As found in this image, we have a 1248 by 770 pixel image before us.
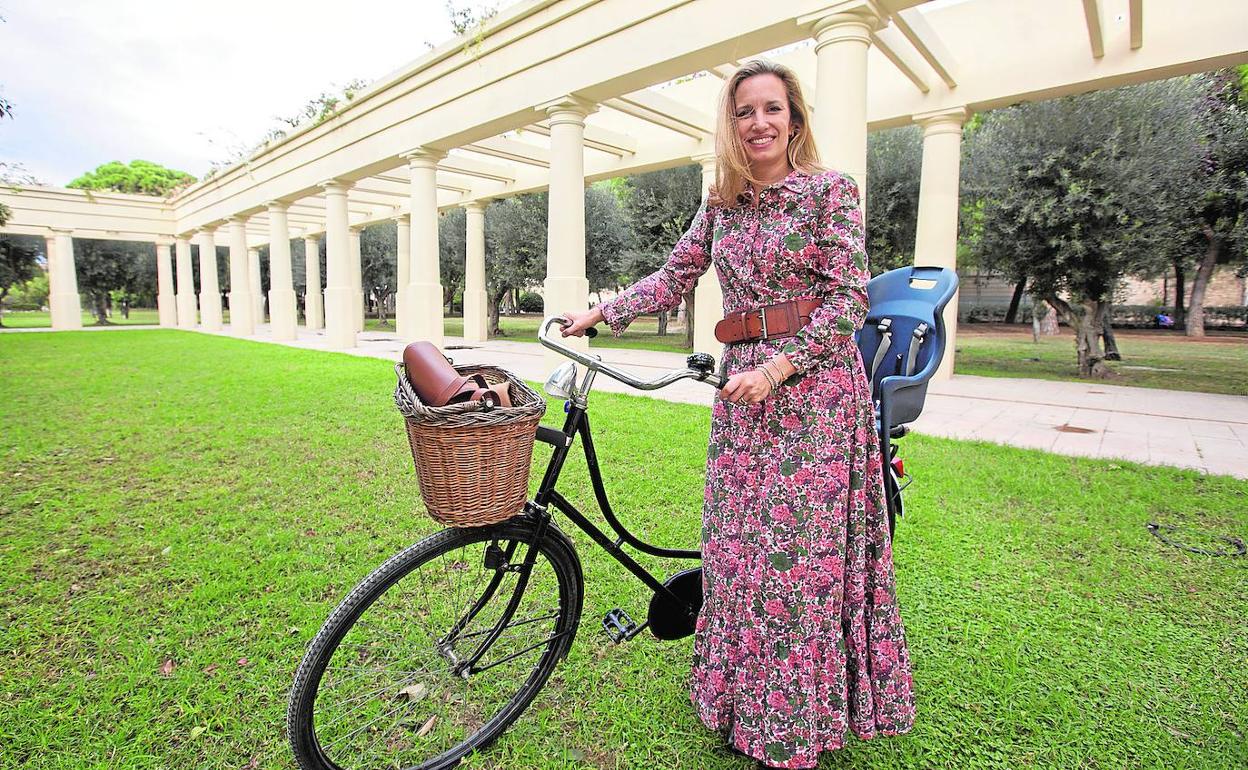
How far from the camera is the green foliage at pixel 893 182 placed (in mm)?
14266

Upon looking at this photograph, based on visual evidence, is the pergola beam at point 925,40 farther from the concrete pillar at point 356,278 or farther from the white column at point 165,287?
the white column at point 165,287

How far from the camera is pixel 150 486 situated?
4.57 m

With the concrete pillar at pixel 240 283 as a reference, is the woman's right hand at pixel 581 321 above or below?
below

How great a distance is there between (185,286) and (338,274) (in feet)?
52.6

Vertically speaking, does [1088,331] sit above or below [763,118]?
below

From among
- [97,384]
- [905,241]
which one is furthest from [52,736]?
[905,241]

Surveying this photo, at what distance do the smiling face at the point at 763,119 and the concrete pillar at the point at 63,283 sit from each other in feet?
105

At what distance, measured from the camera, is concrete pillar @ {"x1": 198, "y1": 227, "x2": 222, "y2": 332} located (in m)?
24.1

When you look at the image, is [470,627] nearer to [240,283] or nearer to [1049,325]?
[240,283]

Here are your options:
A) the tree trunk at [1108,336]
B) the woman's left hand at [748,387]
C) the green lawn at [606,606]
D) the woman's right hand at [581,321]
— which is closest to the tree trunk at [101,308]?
the green lawn at [606,606]

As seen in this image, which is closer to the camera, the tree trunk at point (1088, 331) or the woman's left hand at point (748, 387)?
the woman's left hand at point (748, 387)

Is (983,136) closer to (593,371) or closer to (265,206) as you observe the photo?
(593,371)

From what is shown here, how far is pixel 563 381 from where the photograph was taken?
1.75m

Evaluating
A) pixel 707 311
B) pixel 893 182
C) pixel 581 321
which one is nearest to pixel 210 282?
pixel 707 311
